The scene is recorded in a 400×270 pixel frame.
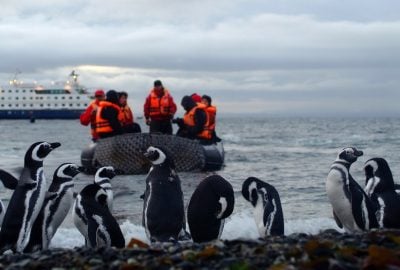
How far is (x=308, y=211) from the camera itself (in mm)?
12086

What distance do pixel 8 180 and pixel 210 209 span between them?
2.59 m

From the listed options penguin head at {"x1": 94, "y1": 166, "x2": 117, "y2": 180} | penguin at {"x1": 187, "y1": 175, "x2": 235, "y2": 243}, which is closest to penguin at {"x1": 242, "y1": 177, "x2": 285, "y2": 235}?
penguin at {"x1": 187, "y1": 175, "x2": 235, "y2": 243}

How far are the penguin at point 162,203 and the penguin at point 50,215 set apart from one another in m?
0.96

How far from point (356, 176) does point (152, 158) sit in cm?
869

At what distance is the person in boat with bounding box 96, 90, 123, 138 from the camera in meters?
16.8

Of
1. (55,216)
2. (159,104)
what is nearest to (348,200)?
(55,216)

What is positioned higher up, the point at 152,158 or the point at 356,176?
the point at 152,158

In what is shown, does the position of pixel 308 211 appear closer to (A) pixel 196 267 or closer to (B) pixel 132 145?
(B) pixel 132 145

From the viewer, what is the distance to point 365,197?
845 centimetres

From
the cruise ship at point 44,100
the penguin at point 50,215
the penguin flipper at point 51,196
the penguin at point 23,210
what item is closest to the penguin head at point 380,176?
the penguin at point 50,215

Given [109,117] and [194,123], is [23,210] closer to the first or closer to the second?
[109,117]

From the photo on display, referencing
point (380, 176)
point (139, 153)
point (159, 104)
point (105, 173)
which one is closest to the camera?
point (380, 176)

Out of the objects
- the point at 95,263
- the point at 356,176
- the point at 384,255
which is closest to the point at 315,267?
the point at 384,255

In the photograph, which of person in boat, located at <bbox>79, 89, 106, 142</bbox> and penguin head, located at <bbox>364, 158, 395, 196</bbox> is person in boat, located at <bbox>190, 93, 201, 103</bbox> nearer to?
person in boat, located at <bbox>79, 89, 106, 142</bbox>
